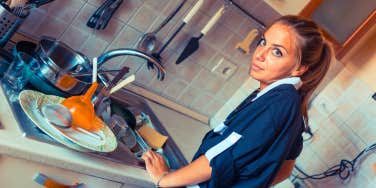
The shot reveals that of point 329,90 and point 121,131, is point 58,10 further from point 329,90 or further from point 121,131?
point 329,90

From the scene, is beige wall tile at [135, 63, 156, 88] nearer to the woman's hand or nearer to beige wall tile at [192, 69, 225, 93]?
beige wall tile at [192, 69, 225, 93]

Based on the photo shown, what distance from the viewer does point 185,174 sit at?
1027mm

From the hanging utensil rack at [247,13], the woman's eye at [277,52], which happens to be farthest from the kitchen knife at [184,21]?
the woman's eye at [277,52]

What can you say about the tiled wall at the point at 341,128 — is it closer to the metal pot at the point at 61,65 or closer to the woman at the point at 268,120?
the woman at the point at 268,120

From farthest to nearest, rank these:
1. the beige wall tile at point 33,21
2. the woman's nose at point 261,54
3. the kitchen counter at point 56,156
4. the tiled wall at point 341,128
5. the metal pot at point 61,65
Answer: the tiled wall at point 341,128
the beige wall tile at point 33,21
the metal pot at point 61,65
the woman's nose at point 261,54
the kitchen counter at point 56,156

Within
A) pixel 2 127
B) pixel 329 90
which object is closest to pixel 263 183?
pixel 2 127

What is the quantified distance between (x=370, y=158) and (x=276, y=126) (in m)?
0.87

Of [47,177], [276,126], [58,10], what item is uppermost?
[276,126]

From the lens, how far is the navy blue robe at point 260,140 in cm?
95

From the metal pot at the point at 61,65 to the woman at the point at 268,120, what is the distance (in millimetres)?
392

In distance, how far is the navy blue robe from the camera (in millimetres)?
946

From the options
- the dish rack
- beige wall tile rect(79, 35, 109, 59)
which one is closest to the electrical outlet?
beige wall tile rect(79, 35, 109, 59)

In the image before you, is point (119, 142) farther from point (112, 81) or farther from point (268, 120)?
point (268, 120)

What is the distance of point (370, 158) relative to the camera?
1.62m
